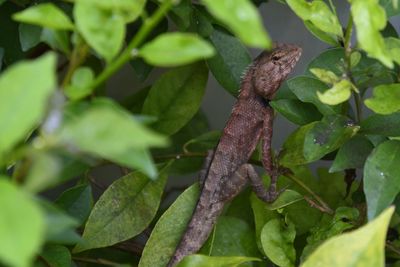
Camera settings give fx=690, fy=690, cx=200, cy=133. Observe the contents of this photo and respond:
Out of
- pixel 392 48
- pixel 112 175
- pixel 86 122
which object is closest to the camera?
pixel 86 122

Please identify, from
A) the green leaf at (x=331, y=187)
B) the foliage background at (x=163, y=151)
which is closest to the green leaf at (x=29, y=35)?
the foliage background at (x=163, y=151)

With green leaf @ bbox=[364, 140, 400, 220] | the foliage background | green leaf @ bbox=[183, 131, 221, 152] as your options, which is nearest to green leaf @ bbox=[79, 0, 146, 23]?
the foliage background

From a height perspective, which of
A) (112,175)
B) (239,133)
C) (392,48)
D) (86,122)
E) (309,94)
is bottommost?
(112,175)

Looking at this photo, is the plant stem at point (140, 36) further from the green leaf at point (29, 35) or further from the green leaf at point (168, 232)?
the green leaf at point (168, 232)

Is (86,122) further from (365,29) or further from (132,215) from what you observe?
(132,215)

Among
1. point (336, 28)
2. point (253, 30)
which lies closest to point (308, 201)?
point (336, 28)

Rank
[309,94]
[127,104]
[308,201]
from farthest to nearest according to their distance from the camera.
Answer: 1. [127,104]
2. [308,201]
3. [309,94]

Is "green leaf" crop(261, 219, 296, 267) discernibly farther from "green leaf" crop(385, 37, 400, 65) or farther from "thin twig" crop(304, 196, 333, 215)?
"green leaf" crop(385, 37, 400, 65)

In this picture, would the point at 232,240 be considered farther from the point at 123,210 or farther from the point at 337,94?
the point at 337,94
